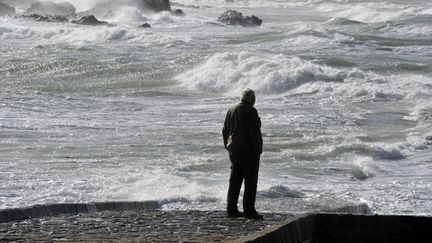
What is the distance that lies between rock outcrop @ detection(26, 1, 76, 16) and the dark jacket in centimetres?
5390

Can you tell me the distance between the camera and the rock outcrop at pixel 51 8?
64.9 meters

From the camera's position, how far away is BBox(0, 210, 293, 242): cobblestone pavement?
400 inches

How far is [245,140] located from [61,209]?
2.86 metres

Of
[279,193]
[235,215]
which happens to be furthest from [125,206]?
[279,193]

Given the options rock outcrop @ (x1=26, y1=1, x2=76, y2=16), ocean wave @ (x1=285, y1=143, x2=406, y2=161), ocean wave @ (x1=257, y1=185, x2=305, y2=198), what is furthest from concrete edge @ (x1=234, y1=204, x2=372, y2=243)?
rock outcrop @ (x1=26, y1=1, x2=76, y2=16)

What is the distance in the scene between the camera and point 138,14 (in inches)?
2459

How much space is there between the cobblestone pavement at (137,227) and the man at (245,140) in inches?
18.0

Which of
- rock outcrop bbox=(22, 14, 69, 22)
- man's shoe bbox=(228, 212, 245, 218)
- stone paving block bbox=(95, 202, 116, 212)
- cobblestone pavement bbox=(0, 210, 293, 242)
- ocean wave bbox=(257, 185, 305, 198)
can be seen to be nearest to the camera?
cobblestone pavement bbox=(0, 210, 293, 242)

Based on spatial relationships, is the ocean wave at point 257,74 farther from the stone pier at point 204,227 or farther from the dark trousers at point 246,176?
the dark trousers at point 246,176

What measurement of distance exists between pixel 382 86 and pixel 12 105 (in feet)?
34.7

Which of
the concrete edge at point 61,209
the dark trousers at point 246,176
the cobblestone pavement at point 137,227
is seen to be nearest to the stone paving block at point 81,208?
the concrete edge at point 61,209

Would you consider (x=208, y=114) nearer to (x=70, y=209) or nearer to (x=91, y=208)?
(x=91, y=208)

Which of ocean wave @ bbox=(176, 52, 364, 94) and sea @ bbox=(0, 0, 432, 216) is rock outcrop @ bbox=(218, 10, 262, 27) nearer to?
sea @ bbox=(0, 0, 432, 216)

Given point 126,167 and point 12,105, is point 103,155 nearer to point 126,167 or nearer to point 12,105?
point 126,167
